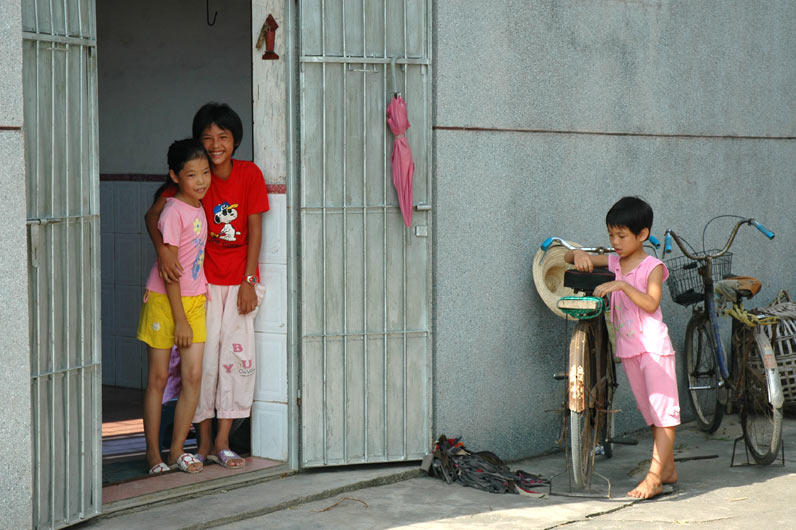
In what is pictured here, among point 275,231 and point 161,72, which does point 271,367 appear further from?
point 161,72

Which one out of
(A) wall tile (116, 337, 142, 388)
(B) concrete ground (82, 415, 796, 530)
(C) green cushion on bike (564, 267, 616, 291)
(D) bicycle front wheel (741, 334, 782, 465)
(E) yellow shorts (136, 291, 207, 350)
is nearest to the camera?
(B) concrete ground (82, 415, 796, 530)

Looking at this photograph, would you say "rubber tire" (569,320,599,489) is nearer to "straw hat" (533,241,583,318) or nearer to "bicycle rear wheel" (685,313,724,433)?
"straw hat" (533,241,583,318)

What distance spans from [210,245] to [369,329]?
1.03 m

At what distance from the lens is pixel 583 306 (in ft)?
18.0

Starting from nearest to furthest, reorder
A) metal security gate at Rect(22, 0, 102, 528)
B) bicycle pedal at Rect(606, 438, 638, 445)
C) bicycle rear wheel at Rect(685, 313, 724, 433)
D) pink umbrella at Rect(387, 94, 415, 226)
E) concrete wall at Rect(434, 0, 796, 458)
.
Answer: metal security gate at Rect(22, 0, 102, 528) → pink umbrella at Rect(387, 94, 415, 226) → concrete wall at Rect(434, 0, 796, 458) → bicycle pedal at Rect(606, 438, 638, 445) → bicycle rear wheel at Rect(685, 313, 724, 433)

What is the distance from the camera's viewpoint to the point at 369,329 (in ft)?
19.8

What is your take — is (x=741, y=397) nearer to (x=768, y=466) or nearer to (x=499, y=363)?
(x=768, y=466)

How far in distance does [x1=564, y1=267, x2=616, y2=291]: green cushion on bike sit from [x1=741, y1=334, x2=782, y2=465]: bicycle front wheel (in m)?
1.39

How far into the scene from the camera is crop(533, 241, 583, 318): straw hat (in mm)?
6480

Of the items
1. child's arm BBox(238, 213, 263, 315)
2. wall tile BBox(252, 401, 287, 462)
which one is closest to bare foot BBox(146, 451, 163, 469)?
wall tile BBox(252, 401, 287, 462)

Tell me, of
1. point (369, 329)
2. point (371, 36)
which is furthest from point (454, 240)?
point (371, 36)

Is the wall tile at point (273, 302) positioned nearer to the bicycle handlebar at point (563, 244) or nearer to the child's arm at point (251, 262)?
the child's arm at point (251, 262)

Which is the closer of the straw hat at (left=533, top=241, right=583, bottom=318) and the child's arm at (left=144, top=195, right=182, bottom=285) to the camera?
the child's arm at (left=144, top=195, right=182, bottom=285)

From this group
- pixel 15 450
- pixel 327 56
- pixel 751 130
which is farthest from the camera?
pixel 751 130
